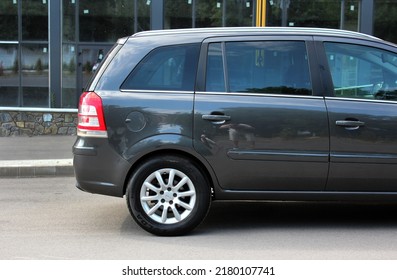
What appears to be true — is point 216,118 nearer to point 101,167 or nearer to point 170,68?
point 170,68

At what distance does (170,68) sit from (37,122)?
9461 millimetres

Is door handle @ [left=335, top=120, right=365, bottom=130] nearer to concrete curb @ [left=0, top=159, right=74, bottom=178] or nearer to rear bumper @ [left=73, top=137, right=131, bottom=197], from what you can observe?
rear bumper @ [left=73, top=137, right=131, bottom=197]

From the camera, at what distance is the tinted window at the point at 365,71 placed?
15.9 feet

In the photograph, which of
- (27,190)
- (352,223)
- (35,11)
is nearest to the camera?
(352,223)

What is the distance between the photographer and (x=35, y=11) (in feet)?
44.9

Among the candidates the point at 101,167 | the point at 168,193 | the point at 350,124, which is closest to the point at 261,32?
the point at 350,124

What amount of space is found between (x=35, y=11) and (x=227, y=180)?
1076 cm

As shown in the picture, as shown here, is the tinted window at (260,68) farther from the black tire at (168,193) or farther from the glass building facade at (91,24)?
the glass building facade at (91,24)

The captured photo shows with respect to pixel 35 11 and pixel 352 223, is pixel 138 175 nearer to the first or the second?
pixel 352 223

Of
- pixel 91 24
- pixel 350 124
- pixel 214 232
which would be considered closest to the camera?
pixel 350 124

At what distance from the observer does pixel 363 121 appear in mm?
4711

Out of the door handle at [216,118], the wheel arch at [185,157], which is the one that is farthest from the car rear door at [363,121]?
the wheel arch at [185,157]

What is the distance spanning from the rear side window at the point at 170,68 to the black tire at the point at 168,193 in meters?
0.69
